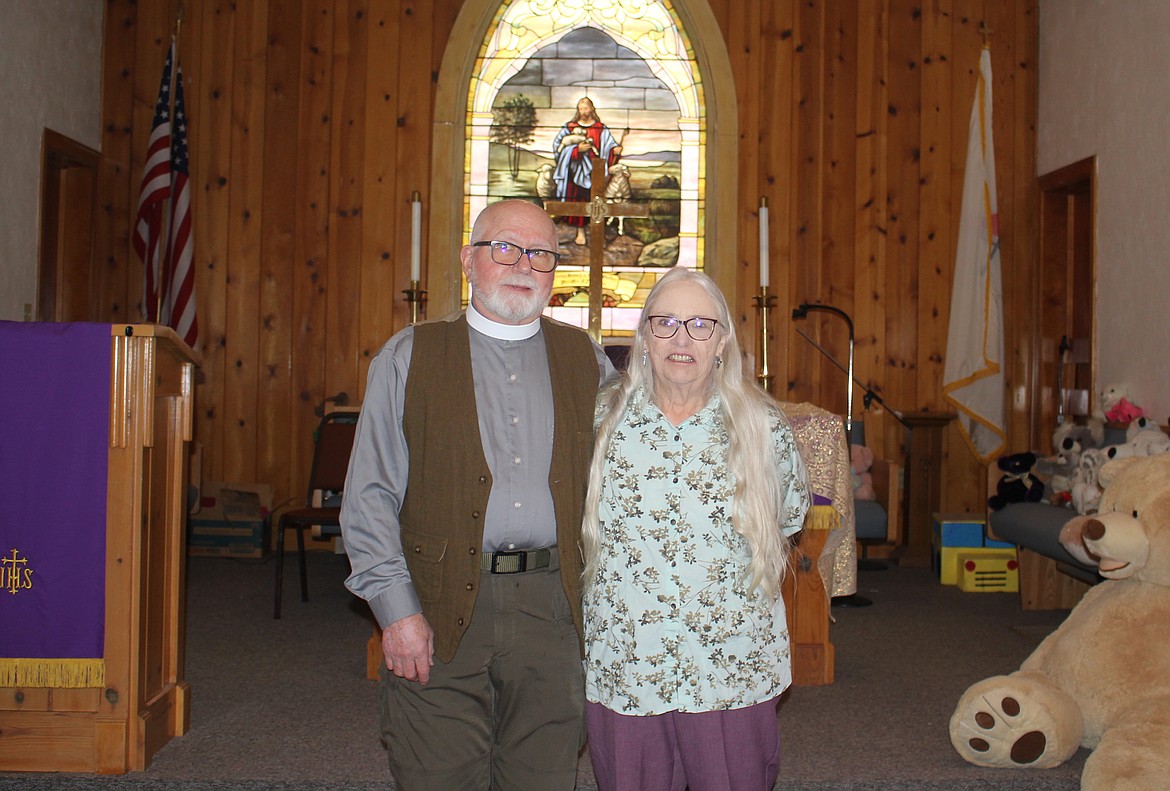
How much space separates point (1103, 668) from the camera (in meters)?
2.82

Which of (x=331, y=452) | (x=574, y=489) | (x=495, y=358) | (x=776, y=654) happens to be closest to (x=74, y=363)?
(x=495, y=358)

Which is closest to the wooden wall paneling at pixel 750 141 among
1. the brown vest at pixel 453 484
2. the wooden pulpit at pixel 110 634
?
the wooden pulpit at pixel 110 634

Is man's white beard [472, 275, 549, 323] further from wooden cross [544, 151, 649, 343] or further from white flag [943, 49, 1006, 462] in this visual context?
white flag [943, 49, 1006, 462]

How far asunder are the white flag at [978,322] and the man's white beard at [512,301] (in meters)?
4.51

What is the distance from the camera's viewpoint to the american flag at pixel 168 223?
19.1ft

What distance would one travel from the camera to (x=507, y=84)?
6.42m

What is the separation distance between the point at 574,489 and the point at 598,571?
0.54 feet

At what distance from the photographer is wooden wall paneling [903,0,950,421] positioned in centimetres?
639

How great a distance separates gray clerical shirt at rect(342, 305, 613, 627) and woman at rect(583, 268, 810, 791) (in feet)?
0.43

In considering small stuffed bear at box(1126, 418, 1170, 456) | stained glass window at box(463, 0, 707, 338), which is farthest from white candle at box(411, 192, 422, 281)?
small stuffed bear at box(1126, 418, 1170, 456)

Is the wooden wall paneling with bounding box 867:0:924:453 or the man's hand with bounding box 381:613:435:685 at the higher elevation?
the wooden wall paneling with bounding box 867:0:924:453

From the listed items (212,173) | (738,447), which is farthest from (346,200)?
(738,447)

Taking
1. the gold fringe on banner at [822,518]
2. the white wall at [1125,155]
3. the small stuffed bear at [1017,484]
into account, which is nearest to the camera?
the gold fringe on banner at [822,518]

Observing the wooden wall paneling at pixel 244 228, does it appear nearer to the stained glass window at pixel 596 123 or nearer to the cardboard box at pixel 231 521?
the cardboard box at pixel 231 521
